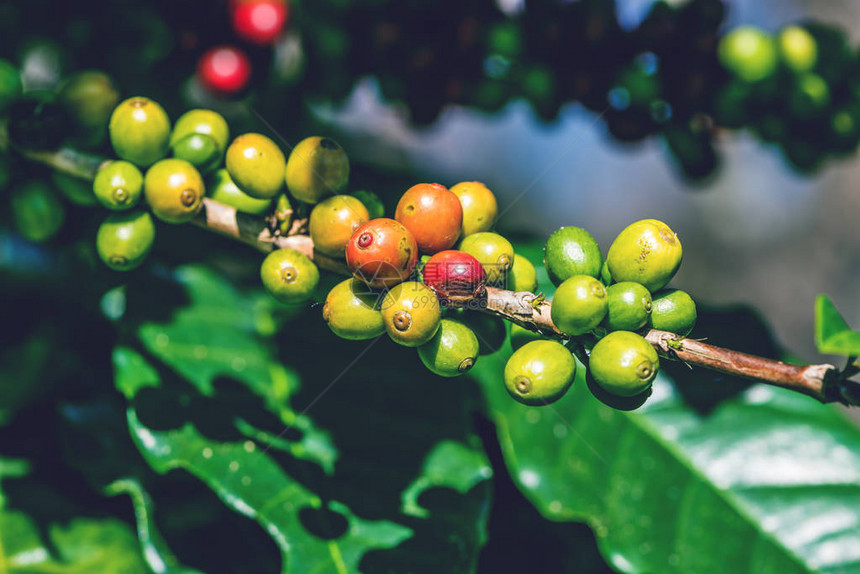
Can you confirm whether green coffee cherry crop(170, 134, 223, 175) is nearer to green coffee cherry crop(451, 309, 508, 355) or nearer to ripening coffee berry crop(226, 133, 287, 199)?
ripening coffee berry crop(226, 133, 287, 199)

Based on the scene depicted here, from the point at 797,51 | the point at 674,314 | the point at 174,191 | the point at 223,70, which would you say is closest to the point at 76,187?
the point at 174,191

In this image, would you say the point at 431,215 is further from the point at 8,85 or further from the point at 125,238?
the point at 8,85

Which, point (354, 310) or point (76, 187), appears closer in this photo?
point (354, 310)

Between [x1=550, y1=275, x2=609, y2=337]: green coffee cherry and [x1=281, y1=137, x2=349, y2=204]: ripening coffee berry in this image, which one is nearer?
[x1=550, y1=275, x2=609, y2=337]: green coffee cherry

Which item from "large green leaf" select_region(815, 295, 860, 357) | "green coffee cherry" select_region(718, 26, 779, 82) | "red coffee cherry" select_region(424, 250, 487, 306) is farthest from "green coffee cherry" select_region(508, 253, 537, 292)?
"green coffee cherry" select_region(718, 26, 779, 82)

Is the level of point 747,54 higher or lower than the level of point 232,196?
higher

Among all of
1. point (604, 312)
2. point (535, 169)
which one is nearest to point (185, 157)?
point (604, 312)

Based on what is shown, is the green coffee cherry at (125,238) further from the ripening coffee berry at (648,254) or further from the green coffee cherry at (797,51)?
the green coffee cherry at (797,51)
